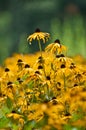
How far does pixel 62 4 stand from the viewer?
59.7ft

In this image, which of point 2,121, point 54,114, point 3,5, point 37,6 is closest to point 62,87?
point 2,121

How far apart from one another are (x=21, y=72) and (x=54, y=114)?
1.03 m

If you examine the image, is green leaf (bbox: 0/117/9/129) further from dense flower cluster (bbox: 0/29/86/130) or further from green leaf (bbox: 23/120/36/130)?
green leaf (bbox: 23/120/36/130)

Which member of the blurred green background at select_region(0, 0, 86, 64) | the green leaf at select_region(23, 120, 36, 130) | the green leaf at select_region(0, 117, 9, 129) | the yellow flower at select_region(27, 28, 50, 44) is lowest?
the green leaf at select_region(23, 120, 36, 130)

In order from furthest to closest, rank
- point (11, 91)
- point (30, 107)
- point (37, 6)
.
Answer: point (37, 6)
point (11, 91)
point (30, 107)

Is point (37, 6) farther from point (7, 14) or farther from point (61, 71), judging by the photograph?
point (61, 71)

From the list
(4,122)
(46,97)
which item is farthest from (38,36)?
(4,122)

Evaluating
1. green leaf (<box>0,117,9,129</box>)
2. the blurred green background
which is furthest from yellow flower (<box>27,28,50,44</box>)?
the blurred green background

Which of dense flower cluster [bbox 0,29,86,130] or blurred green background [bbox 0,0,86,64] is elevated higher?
blurred green background [bbox 0,0,86,64]

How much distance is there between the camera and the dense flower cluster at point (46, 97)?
377 cm

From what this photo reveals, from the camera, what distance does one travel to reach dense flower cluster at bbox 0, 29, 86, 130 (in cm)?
377

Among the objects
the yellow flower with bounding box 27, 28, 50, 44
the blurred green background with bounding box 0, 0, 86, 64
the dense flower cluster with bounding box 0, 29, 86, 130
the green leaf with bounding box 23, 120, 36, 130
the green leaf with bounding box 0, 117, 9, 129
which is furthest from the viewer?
the blurred green background with bounding box 0, 0, 86, 64

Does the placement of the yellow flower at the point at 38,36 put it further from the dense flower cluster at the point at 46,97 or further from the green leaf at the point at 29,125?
the green leaf at the point at 29,125

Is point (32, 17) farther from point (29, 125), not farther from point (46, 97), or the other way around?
point (29, 125)
